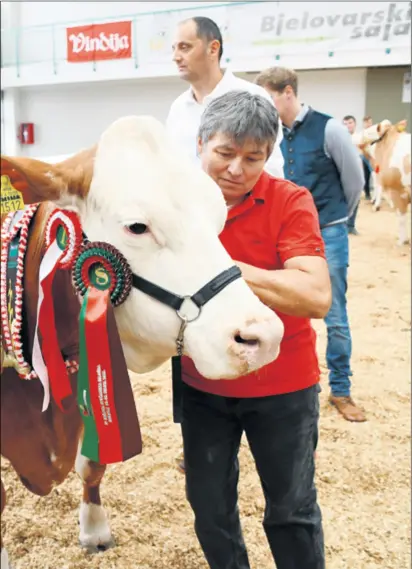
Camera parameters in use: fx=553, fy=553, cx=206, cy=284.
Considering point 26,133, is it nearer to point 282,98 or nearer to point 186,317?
point 186,317

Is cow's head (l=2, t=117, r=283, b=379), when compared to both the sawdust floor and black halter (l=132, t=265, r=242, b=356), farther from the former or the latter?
the sawdust floor

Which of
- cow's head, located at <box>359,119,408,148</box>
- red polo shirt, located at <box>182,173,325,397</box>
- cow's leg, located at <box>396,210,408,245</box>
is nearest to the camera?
red polo shirt, located at <box>182,173,325,397</box>

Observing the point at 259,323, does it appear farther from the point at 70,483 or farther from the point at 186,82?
the point at 70,483

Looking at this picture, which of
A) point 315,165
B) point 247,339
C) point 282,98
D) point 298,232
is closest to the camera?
point 247,339

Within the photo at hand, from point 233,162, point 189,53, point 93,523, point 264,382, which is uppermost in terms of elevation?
point 189,53

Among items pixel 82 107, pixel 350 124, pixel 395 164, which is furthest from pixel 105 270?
pixel 395 164

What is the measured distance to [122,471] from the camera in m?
2.14

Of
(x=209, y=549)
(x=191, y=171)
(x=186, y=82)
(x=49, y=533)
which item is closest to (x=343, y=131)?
(x=186, y=82)

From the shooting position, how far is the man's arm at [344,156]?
240cm

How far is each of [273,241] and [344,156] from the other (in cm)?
139

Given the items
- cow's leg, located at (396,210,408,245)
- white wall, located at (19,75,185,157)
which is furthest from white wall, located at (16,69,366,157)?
cow's leg, located at (396,210,408,245)

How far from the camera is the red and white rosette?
3.19ft

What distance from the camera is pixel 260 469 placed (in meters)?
1.28

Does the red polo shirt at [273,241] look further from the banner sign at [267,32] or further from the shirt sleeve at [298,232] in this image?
the banner sign at [267,32]
